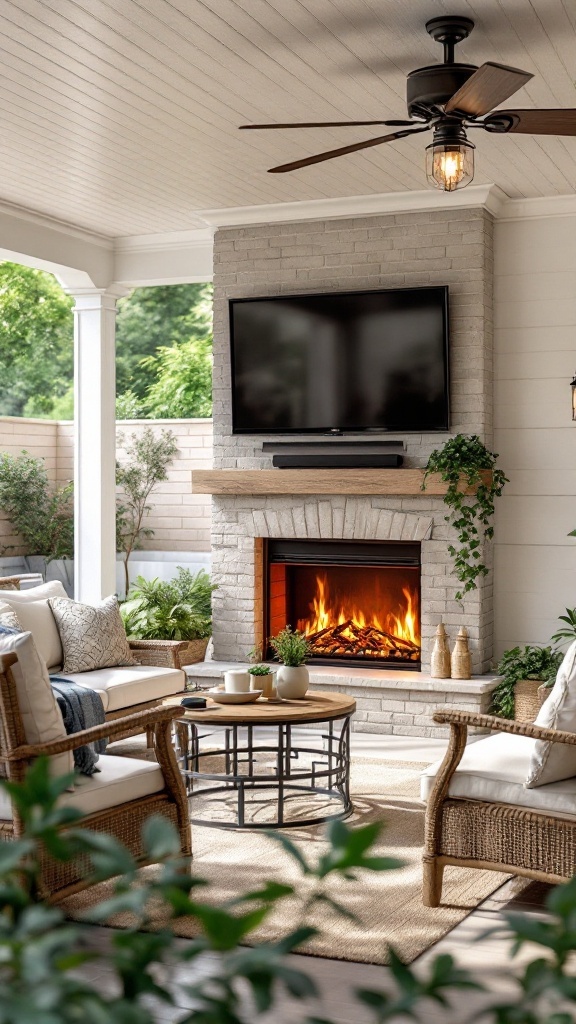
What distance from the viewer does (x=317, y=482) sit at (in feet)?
22.4

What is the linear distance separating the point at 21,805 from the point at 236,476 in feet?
20.9

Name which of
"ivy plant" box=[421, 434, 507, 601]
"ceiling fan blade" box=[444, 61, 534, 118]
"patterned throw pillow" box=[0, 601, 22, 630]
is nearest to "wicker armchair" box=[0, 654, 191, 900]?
"patterned throw pillow" box=[0, 601, 22, 630]

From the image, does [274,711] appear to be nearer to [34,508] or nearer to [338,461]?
[338,461]

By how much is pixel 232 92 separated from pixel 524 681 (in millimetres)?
3434

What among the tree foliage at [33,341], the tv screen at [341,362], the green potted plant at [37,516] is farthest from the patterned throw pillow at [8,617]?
the tree foliage at [33,341]

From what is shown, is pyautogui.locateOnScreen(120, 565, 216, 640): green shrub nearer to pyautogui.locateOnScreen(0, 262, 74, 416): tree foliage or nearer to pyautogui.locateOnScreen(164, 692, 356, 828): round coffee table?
pyautogui.locateOnScreen(164, 692, 356, 828): round coffee table

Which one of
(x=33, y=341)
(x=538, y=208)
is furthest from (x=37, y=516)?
(x=33, y=341)

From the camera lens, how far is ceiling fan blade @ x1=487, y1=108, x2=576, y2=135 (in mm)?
3710

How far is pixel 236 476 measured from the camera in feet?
23.1

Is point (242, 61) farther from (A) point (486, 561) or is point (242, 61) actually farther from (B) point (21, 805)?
(B) point (21, 805)

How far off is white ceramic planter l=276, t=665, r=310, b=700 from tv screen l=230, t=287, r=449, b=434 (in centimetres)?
229

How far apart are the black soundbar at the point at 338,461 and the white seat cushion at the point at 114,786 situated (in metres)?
3.26

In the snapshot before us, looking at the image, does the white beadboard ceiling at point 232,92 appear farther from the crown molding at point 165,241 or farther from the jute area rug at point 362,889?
the jute area rug at point 362,889

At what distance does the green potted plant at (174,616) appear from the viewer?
746cm
